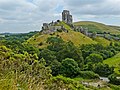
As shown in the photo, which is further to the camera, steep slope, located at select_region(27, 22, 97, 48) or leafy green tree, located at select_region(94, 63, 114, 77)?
steep slope, located at select_region(27, 22, 97, 48)

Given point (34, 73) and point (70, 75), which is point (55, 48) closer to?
point (70, 75)

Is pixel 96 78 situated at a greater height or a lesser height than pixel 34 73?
lesser

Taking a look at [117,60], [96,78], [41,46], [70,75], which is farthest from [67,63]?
[41,46]

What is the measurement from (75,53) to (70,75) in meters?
23.2

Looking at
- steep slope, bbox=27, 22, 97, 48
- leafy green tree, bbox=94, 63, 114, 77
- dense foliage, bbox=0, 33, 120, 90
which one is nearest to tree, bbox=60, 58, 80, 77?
dense foliage, bbox=0, 33, 120, 90

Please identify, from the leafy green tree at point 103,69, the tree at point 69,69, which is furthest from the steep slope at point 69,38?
the tree at point 69,69

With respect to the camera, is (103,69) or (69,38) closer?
(103,69)

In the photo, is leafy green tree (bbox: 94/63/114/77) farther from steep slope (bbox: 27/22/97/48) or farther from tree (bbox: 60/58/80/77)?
steep slope (bbox: 27/22/97/48)

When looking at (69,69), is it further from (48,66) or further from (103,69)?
(48,66)

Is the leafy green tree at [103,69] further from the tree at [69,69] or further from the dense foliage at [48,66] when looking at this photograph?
the tree at [69,69]

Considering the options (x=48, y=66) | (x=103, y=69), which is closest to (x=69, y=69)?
(x=103, y=69)

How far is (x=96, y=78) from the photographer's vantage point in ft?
280

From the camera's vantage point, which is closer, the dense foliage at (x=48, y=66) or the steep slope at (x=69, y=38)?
the dense foliage at (x=48, y=66)

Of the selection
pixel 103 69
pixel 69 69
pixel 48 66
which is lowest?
pixel 103 69
